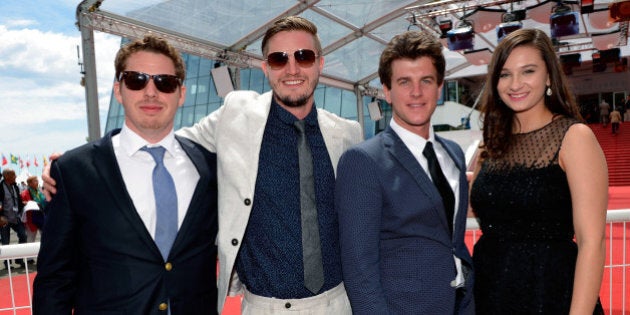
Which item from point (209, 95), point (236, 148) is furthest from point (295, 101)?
point (209, 95)

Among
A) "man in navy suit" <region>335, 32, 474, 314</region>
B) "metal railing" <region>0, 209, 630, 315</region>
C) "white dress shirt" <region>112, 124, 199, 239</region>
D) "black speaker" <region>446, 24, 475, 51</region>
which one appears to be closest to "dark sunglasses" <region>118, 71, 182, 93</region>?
"white dress shirt" <region>112, 124, 199, 239</region>

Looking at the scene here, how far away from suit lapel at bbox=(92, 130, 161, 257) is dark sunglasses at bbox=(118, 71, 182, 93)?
0.33m

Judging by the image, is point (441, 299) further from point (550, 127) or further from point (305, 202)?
point (550, 127)

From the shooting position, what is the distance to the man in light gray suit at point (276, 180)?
7.38 ft

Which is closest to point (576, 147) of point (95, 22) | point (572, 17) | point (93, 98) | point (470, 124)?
point (93, 98)

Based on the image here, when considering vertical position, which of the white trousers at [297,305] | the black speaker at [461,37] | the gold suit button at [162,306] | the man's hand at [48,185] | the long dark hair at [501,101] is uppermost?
A: the black speaker at [461,37]

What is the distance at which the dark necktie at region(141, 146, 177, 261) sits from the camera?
1.99m

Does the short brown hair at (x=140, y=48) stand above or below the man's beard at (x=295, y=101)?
above

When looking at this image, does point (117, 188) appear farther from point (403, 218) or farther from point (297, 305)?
point (403, 218)

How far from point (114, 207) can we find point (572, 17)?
482 inches

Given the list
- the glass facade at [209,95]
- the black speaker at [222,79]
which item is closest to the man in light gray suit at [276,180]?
the black speaker at [222,79]

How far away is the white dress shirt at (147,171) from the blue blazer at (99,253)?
7 centimetres

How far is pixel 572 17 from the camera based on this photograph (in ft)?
36.2

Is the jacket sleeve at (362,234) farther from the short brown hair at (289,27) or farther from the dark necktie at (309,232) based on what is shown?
the short brown hair at (289,27)
